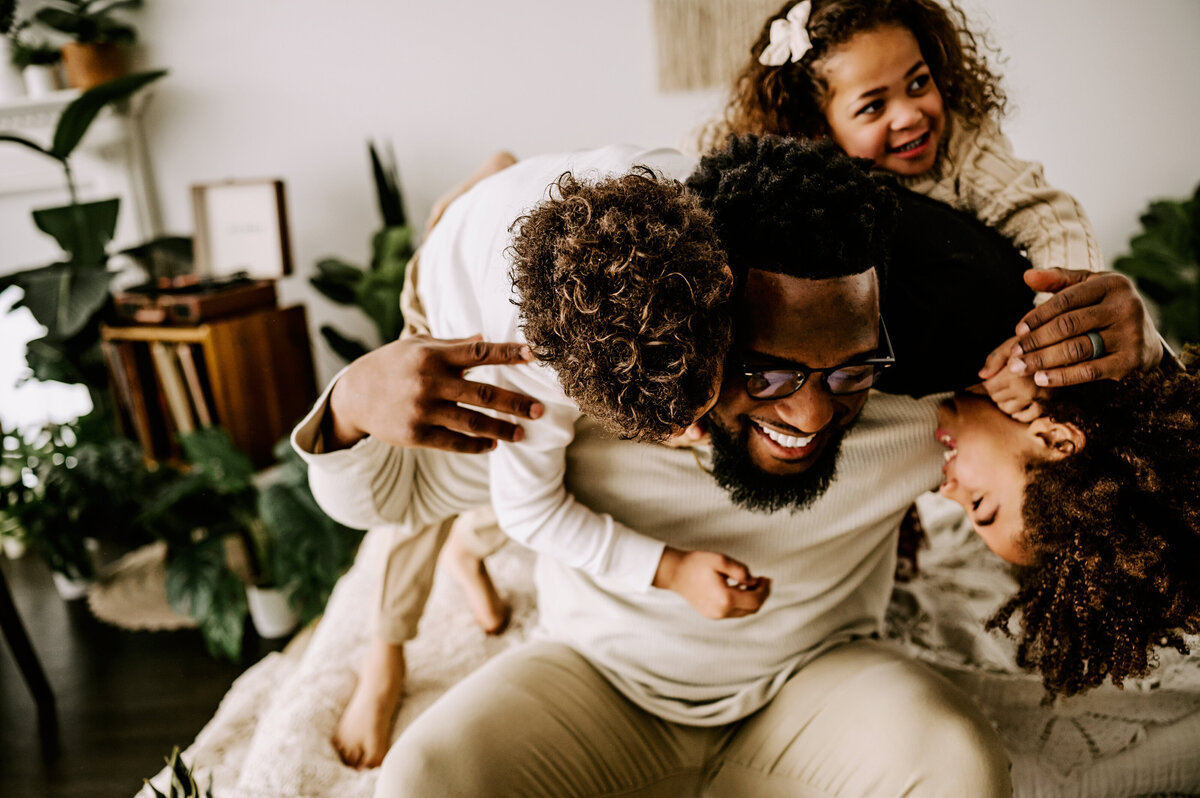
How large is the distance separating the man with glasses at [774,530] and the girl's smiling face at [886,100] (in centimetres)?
34

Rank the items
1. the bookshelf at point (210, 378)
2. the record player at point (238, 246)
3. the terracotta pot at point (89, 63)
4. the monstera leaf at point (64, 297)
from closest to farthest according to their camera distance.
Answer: the monstera leaf at point (64, 297) < the bookshelf at point (210, 378) < the record player at point (238, 246) < the terracotta pot at point (89, 63)

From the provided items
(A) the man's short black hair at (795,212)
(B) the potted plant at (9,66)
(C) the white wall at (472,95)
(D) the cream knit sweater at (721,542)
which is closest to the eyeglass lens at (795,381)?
(A) the man's short black hair at (795,212)

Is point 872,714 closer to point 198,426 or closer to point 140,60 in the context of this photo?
point 198,426

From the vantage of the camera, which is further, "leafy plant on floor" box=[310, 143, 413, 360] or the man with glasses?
"leafy plant on floor" box=[310, 143, 413, 360]

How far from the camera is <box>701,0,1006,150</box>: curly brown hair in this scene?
4.61 ft

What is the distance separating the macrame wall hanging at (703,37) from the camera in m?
2.65

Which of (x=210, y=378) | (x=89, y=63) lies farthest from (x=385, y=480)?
(x=89, y=63)

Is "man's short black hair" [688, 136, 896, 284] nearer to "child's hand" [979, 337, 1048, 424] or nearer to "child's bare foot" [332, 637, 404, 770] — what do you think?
"child's hand" [979, 337, 1048, 424]

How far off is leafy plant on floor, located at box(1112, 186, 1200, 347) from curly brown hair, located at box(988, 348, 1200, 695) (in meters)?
1.62

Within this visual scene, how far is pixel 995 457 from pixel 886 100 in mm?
712

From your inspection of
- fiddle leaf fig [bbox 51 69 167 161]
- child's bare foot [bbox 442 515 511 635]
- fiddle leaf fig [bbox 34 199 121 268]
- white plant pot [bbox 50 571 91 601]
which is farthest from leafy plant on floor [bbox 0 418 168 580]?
child's bare foot [bbox 442 515 511 635]

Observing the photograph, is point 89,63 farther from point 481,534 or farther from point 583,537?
point 583,537

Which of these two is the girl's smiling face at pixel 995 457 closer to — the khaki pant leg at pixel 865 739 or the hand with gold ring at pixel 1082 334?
the hand with gold ring at pixel 1082 334

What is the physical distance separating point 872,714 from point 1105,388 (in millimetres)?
559
